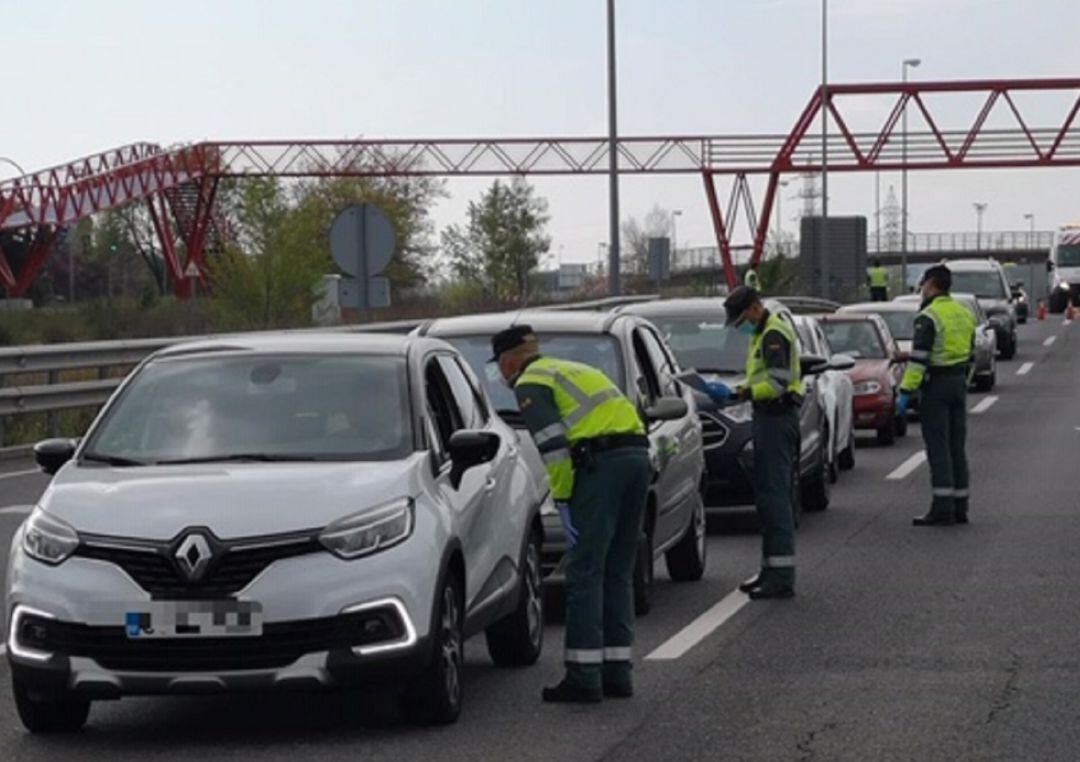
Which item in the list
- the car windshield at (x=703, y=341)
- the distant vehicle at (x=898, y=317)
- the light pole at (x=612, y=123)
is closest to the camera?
the car windshield at (x=703, y=341)

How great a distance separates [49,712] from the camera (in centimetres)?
995

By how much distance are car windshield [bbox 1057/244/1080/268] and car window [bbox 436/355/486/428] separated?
265 feet

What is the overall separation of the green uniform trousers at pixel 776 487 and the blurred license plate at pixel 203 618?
5616 millimetres

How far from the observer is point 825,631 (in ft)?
42.7

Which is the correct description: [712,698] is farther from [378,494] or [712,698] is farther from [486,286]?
[486,286]

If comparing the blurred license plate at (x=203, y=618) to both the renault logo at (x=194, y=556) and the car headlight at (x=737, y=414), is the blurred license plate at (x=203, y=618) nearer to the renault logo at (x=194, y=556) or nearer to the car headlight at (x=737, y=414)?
the renault logo at (x=194, y=556)

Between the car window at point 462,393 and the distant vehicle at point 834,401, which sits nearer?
the car window at point 462,393

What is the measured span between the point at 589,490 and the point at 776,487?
4.08 meters

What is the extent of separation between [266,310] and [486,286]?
94.3ft

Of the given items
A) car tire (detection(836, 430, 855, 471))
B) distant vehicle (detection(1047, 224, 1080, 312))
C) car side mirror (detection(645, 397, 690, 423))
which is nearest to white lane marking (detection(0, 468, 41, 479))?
car tire (detection(836, 430, 855, 471))

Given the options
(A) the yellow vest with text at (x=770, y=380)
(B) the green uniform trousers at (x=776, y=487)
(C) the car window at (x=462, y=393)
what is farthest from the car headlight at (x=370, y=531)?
(A) the yellow vest with text at (x=770, y=380)

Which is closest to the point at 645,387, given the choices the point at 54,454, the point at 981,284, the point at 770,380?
the point at 770,380

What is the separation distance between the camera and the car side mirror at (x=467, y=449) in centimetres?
1047

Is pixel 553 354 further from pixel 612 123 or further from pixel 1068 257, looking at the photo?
pixel 1068 257
